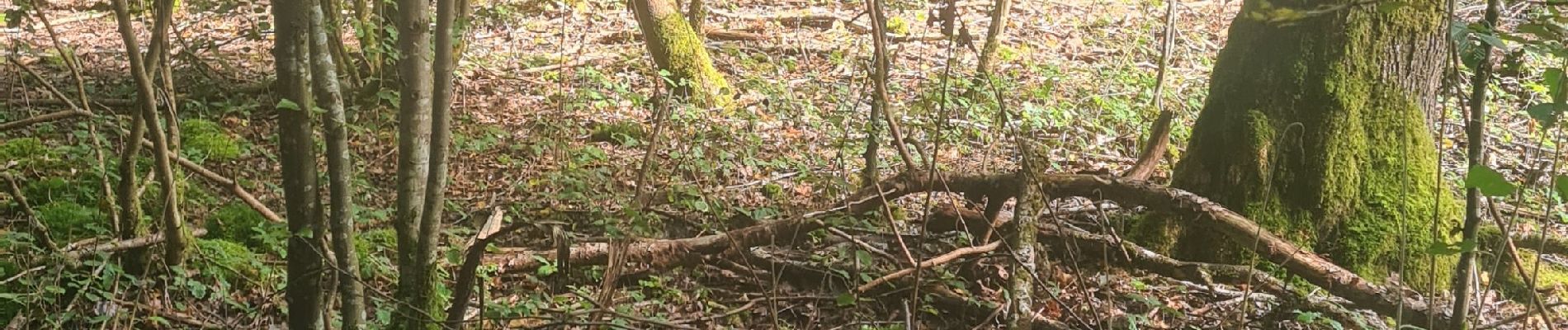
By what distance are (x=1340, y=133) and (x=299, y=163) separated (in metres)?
4.35

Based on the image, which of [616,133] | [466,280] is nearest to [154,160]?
[466,280]

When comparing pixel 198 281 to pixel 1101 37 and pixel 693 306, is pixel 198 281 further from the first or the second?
pixel 1101 37

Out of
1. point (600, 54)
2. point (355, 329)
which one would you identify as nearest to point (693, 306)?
point (355, 329)

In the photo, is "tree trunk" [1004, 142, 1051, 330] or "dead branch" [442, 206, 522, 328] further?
"tree trunk" [1004, 142, 1051, 330]

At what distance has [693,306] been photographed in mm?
4625

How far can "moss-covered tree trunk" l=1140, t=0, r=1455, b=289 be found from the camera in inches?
194

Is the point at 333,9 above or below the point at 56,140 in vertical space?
above

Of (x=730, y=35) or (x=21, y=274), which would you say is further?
(x=730, y=35)

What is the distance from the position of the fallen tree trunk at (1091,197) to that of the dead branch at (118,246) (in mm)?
1273

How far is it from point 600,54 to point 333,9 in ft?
9.86

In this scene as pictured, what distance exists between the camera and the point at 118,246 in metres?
4.05

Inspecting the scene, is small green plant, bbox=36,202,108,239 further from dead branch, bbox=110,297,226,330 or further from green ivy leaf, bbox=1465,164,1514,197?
green ivy leaf, bbox=1465,164,1514,197

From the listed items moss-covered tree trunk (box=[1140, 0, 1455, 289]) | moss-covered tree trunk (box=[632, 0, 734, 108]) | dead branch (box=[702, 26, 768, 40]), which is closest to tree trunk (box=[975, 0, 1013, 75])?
moss-covered tree trunk (box=[632, 0, 734, 108])

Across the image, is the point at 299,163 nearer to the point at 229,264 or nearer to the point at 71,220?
the point at 229,264
